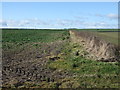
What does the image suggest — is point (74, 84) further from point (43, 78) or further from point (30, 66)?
point (30, 66)

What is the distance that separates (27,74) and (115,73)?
16.0 ft

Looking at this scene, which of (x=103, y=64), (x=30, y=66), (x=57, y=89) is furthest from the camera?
(x=30, y=66)

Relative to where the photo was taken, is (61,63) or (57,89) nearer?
(57,89)

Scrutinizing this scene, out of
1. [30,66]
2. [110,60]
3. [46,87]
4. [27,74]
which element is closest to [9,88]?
[46,87]

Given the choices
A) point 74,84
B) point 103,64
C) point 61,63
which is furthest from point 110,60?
point 74,84


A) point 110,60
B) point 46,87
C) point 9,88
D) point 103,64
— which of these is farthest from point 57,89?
point 110,60

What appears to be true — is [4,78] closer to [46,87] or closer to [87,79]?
[46,87]

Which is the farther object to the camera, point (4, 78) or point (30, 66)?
point (30, 66)

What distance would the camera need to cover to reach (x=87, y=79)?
13516mm

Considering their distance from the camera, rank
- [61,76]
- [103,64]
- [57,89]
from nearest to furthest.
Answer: [57,89] < [61,76] < [103,64]

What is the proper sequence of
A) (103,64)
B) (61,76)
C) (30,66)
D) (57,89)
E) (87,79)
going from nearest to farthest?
(57,89) < (87,79) < (61,76) < (103,64) < (30,66)

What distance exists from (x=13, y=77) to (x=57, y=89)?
11.2 feet

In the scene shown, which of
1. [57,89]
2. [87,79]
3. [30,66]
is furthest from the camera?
[30,66]

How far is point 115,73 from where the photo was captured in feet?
48.6
